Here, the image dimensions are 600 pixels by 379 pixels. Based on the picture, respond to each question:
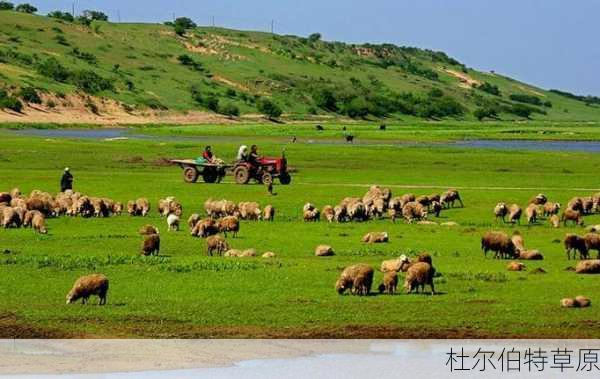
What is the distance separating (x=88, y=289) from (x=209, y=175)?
28.7 m

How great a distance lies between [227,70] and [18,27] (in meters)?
32.5

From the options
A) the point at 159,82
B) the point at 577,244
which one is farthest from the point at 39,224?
the point at 159,82

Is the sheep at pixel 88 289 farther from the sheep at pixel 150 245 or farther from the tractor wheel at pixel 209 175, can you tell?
the tractor wheel at pixel 209 175

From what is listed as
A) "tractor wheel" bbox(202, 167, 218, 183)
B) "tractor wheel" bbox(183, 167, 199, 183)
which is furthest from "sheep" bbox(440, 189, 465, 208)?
"tractor wheel" bbox(183, 167, 199, 183)

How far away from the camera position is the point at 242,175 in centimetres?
4719

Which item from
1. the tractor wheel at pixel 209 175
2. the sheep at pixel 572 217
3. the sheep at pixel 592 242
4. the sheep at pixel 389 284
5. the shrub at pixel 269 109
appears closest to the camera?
the sheep at pixel 389 284

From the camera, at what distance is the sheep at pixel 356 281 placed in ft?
67.9

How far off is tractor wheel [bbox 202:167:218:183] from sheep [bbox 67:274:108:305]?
2839 centimetres

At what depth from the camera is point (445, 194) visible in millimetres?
38750

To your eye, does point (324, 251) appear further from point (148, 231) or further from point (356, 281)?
point (356, 281)

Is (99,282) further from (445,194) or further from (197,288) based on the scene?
(445,194)

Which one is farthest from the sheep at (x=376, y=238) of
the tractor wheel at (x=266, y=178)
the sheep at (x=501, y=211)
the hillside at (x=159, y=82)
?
the hillside at (x=159, y=82)

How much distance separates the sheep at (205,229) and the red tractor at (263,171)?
1657cm

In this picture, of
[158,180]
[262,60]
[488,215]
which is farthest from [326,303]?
[262,60]
